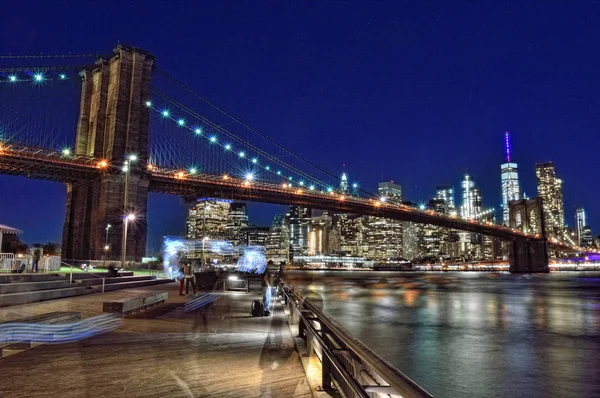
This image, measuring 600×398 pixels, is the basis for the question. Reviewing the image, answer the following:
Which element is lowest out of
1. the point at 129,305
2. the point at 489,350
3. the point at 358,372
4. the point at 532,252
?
the point at 489,350

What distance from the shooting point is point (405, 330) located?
36.4 feet

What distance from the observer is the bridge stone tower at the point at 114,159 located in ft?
137

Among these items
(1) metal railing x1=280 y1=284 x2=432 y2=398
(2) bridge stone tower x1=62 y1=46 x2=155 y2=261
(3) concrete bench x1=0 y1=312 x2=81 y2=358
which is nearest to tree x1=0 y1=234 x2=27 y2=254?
(2) bridge stone tower x1=62 y1=46 x2=155 y2=261

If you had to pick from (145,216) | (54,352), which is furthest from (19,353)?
(145,216)

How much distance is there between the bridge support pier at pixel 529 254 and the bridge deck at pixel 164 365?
95.0 meters

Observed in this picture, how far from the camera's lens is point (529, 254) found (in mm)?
94875

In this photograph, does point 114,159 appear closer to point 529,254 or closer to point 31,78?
point 31,78

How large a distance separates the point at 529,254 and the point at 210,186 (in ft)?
234

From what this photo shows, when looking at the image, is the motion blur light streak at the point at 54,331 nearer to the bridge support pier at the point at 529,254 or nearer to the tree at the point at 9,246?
the tree at the point at 9,246

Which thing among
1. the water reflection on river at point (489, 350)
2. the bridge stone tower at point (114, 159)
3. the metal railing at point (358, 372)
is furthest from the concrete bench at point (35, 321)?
the bridge stone tower at point (114, 159)

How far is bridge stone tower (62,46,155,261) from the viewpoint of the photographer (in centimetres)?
4172

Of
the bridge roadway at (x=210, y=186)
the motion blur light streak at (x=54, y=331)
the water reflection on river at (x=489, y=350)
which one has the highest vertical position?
the bridge roadway at (x=210, y=186)

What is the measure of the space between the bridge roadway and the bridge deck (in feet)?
118

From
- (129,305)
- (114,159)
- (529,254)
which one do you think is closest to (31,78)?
(114,159)
